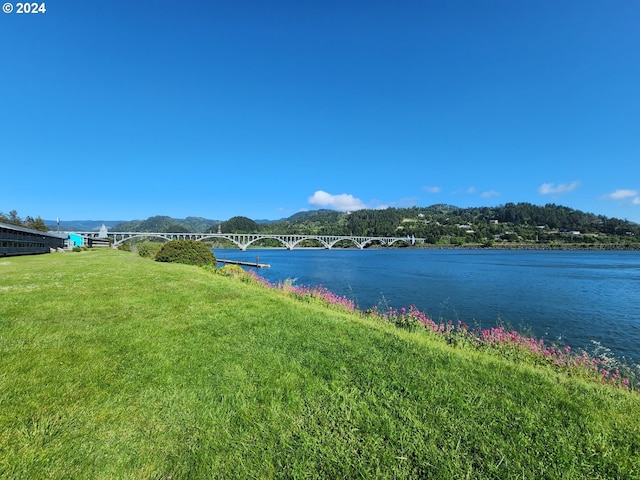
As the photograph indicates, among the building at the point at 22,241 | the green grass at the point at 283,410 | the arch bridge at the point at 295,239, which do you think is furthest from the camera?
the arch bridge at the point at 295,239

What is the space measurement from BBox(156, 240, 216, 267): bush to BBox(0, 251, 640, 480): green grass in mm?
25426

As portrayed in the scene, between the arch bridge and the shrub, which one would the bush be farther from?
the arch bridge

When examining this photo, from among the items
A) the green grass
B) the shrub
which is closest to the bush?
the shrub

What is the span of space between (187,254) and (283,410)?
101 ft

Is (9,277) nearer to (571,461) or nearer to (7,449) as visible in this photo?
(7,449)

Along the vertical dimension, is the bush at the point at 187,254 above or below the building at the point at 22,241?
below

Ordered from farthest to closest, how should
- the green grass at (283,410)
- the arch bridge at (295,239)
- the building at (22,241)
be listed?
the arch bridge at (295,239)
the building at (22,241)
the green grass at (283,410)

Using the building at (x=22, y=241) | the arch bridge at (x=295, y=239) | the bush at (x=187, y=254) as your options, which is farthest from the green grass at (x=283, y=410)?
the arch bridge at (x=295, y=239)

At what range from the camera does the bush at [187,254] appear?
31.9 m

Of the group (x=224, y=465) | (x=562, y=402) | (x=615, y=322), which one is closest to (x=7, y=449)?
(x=224, y=465)

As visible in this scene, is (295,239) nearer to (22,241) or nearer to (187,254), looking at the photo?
(187,254)

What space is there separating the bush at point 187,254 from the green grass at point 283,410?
25426 millimetres

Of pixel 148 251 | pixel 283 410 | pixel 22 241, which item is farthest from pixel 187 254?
pixel 283 410

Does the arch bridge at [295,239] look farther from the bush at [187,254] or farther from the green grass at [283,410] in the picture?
the green grass at [283,410]
